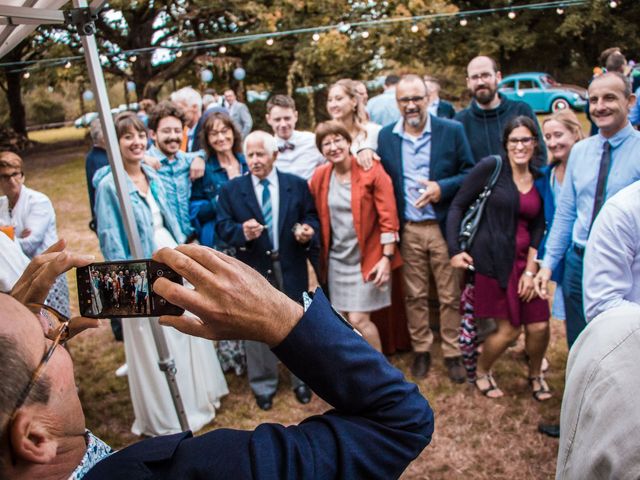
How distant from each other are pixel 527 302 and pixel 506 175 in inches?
31.0

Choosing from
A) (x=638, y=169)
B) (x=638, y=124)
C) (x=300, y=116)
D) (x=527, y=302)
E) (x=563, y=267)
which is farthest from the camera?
(x=300, y=116)

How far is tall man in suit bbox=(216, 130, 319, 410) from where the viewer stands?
11.7ft

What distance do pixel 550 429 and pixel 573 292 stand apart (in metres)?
0.90

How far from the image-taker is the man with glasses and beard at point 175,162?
→ 151 inches

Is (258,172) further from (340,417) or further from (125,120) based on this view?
(340,417)

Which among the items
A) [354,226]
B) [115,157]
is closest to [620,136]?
[354,226]

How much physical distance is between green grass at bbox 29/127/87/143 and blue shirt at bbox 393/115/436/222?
21.9 m

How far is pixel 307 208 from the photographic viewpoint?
3729mm

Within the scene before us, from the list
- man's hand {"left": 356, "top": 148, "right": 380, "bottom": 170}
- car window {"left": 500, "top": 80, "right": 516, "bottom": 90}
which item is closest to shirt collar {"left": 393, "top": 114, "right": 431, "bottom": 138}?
man's hand {"left": 356, "top": 148, "right": 380, "bottom": 170}

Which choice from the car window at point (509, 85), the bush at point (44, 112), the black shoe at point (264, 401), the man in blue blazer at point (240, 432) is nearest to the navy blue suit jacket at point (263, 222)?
the black shoe at point (264, 401)

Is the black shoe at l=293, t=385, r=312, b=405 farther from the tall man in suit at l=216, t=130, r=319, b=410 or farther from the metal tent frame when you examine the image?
the metal tent frame

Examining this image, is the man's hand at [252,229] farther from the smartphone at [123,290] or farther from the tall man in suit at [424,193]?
the smartphone at [123,290]

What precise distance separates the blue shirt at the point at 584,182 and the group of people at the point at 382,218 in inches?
0.5

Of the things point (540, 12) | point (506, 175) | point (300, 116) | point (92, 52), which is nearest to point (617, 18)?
point (540, 12)
